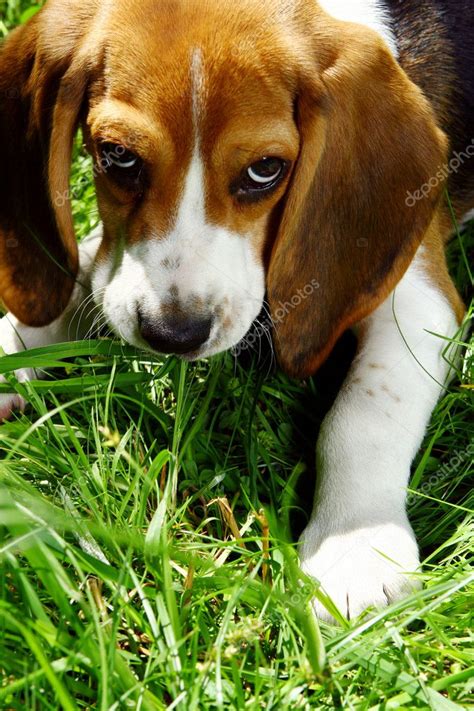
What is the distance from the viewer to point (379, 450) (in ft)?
10.3

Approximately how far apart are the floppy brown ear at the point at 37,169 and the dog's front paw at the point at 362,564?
142 cm

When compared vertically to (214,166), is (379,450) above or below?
below

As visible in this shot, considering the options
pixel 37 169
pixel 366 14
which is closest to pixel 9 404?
pixel 37 169

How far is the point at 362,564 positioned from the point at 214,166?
4.43ft

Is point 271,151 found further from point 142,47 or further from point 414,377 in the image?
point 414,377

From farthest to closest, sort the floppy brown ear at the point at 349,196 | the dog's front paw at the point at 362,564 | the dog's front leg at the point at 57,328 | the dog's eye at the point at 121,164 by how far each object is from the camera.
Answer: the dog's front leg at the point at 57,328, the floppy brown ear at the point at 349,196, the dog's eye at the point at 121,164, the dog's front paw at the point at 362,564

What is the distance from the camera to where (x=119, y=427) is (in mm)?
3516

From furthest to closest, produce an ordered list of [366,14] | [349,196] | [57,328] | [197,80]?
[57,328]
[366,14]
[349,196]
[197,80]

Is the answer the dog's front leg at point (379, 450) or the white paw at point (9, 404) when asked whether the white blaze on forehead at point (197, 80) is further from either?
the white paw at point (9, 404)

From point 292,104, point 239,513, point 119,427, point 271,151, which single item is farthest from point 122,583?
point 292,104

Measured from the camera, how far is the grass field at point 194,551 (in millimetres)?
2400

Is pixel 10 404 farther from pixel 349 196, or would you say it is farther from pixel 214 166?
pixel 349 196

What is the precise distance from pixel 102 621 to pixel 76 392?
3.62 feet

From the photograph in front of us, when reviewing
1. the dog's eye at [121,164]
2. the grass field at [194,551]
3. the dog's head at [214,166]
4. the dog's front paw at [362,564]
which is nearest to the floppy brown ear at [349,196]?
the dog's head at [214,166]
